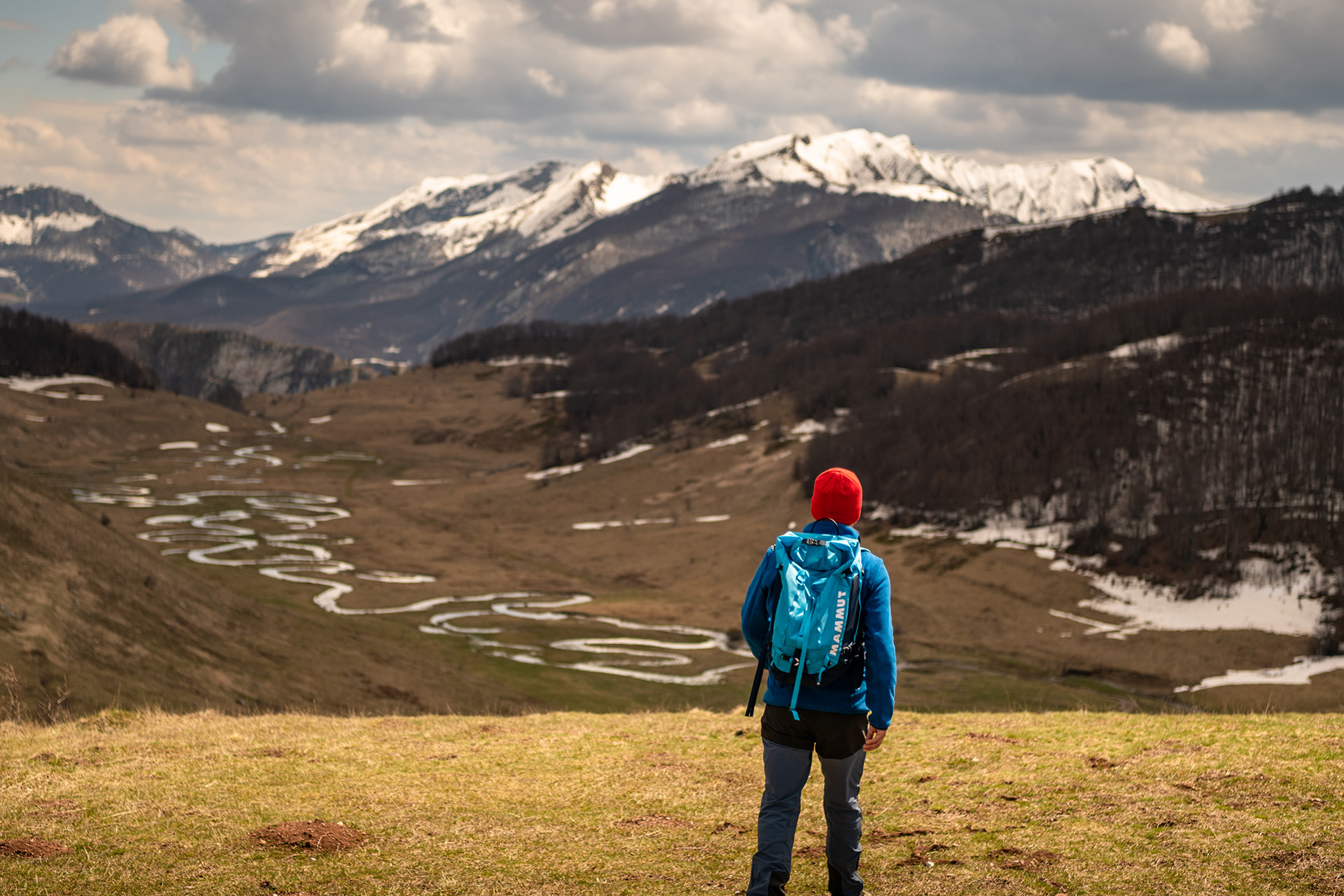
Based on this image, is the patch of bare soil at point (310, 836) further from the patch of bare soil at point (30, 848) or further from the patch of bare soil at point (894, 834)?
the patch of bare soil at point (894, 834)

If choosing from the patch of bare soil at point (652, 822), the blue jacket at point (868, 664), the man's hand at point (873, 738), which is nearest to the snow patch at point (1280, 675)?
the patch of bare soil at point (652, 822)

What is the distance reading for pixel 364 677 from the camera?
4394 centimetres

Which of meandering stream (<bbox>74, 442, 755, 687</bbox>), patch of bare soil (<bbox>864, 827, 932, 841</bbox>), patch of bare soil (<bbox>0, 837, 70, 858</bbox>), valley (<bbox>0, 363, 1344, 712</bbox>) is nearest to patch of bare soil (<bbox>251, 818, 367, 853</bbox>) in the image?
patch of bare soil (<bbox>0, 837, 70, 858</bbox>)

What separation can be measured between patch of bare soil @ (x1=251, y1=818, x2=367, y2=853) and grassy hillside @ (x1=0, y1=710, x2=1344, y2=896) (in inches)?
9.2

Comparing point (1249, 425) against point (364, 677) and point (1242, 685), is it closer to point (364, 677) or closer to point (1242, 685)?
point (1242, 685)

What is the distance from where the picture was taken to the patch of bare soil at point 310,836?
42.5 feet

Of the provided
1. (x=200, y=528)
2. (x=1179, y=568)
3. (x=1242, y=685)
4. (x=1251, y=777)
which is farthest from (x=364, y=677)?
(x=200, y=528)

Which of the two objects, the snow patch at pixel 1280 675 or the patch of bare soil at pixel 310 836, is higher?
the patch of bare soil at pixel 310 836

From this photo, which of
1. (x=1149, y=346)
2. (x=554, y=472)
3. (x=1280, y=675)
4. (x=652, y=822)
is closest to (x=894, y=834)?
(x=652, y=822)

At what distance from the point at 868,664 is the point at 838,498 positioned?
68.4 inches

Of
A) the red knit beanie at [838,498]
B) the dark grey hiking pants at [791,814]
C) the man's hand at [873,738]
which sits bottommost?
the dark grey hiking pants at [791,814]

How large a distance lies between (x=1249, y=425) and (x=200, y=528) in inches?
4909

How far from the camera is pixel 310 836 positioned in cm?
1320

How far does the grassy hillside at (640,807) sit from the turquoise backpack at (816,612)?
2.95m
